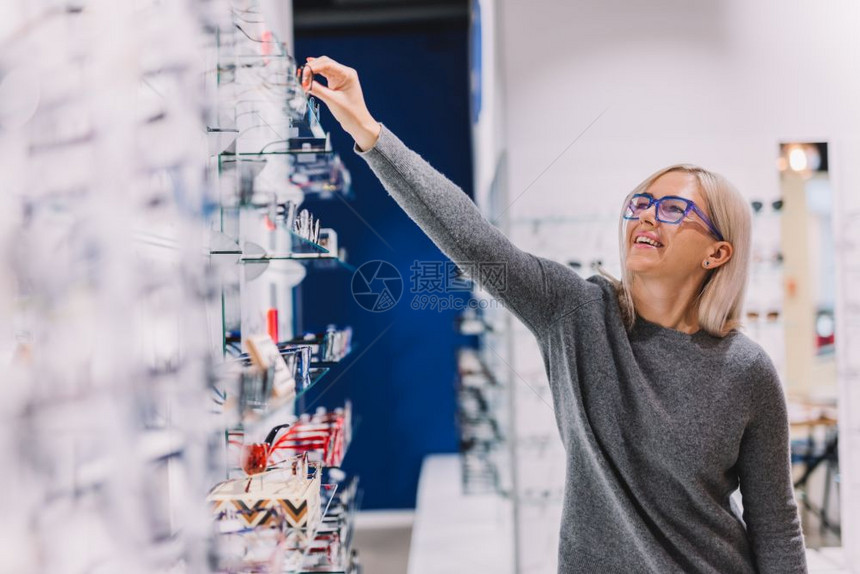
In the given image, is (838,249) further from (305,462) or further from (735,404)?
(305,462)

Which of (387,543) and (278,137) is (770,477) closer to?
(278,137)

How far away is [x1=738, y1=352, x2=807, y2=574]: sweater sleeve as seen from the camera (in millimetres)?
1012

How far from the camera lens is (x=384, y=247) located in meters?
1.59

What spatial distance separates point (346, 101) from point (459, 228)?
0.87ft


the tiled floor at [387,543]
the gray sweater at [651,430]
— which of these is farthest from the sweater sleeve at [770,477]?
the tiled floor at [387,543]

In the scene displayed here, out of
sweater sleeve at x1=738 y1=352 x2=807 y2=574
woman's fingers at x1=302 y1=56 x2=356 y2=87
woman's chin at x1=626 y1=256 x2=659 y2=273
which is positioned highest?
woman's fingers at x1=302 y1=56 x2=356 y2=87

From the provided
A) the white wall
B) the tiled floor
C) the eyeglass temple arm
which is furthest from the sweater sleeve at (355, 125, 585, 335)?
the tiled floor

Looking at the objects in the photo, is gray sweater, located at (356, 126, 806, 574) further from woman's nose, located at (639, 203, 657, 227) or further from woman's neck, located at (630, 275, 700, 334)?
woman's nose, located at (639, 203, 657, 227)

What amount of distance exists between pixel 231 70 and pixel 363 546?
93.7 inches

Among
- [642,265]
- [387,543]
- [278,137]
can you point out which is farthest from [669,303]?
[387,543]

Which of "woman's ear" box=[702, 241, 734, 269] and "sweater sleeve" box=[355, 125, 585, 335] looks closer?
"sweater sleeve" box=[355, 125, 585, 335]

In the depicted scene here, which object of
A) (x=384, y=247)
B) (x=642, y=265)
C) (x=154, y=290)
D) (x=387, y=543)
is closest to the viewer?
(x=154, y=290)

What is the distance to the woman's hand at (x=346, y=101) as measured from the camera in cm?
91

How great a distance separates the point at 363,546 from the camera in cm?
282
